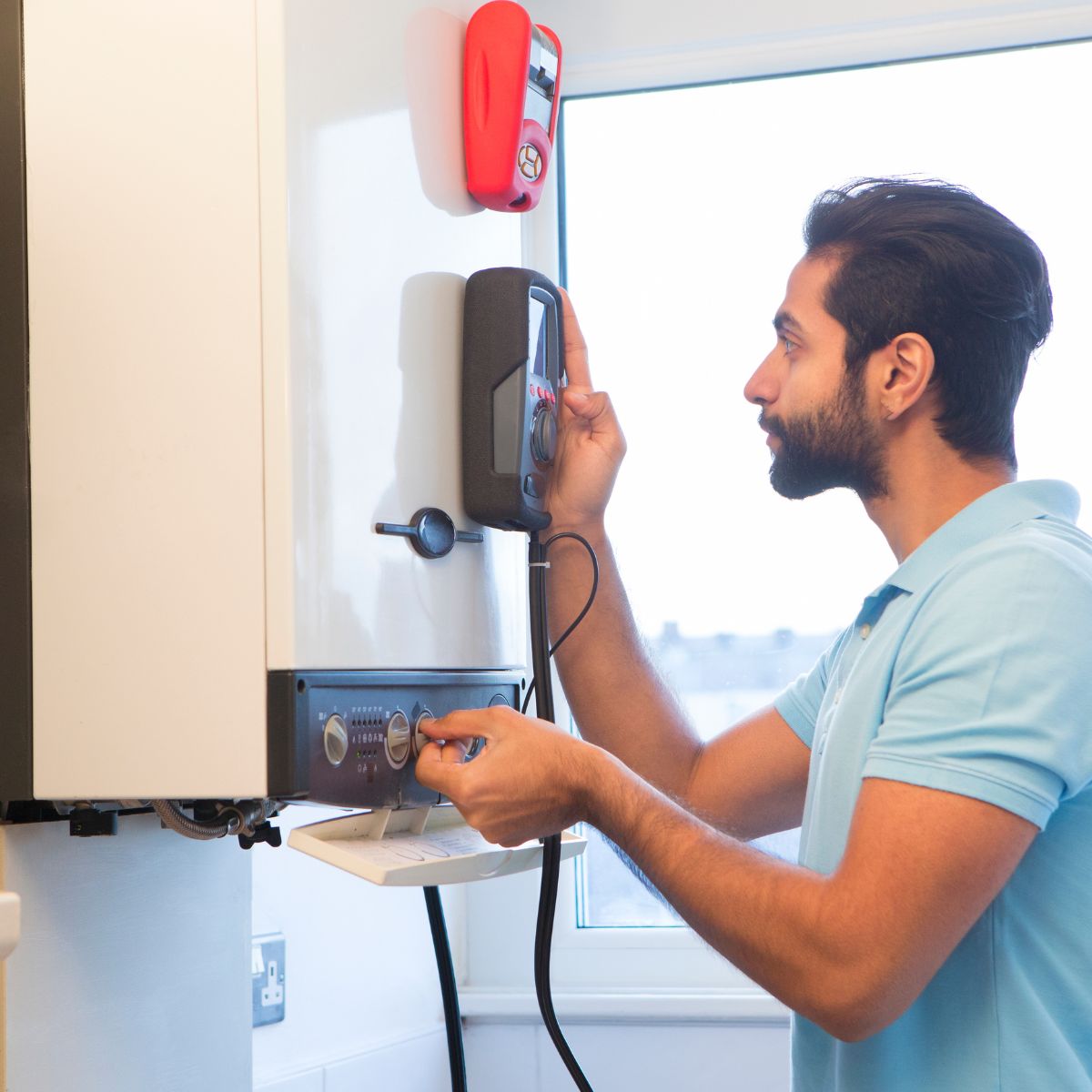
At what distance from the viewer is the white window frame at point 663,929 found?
1812 millimetres

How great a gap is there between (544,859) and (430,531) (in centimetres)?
30

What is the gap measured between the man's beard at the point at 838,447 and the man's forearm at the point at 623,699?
0.25 m

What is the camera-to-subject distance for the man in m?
0.86

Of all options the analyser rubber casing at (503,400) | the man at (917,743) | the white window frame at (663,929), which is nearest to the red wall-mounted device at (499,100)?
the analyser rubber casing at (503,400)

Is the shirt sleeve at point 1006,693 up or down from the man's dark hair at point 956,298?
down

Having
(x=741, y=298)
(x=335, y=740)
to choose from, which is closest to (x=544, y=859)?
(x=335, y=740)

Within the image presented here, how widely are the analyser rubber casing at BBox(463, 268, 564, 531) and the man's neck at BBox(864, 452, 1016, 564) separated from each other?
0.37 m

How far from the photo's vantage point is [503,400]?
1035 millimetres

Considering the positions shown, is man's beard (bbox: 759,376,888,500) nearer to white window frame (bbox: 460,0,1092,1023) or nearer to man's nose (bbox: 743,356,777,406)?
man's nose (bbox: 743,356,777,406)

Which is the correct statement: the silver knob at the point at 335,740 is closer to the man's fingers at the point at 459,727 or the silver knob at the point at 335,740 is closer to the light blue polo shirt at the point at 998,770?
the man's fingers at the point at 459,727

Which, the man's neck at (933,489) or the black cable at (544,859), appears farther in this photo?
the man's neck at (933,489)

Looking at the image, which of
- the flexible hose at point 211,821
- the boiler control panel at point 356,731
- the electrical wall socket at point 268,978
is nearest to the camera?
the boiler control panel at point 356,731

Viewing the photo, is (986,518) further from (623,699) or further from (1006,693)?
(623,699)

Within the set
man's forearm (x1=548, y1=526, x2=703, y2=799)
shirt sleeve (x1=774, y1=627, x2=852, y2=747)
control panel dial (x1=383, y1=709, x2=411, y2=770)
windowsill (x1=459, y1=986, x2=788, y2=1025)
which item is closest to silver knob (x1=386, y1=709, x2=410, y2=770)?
control panel dial (x1=383, y1=709, x2=411, y2=770)
